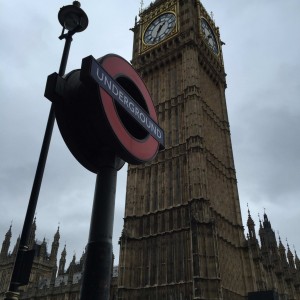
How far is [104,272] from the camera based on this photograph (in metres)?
6.90

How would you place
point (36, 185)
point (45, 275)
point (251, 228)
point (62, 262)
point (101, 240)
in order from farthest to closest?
point (45, 275), point (62, 262), point (251, 228), point (36, 185), point (101, 240)

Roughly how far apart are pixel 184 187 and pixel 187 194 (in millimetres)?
1044

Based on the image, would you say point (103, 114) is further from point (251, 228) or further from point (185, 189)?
point (251, 228)

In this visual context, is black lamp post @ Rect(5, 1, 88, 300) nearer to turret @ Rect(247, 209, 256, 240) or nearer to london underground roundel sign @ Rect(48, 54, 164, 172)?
london underground roundel sign @ Rect(48, 54, 164, 172)

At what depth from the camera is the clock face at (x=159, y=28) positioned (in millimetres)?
51344

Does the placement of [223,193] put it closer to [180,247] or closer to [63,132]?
[180,247]

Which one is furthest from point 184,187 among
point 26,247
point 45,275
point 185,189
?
point 45,275

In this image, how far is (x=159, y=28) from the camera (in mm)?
53000

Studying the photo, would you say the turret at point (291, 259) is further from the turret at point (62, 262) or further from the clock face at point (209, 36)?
the turret at point (62, 262)

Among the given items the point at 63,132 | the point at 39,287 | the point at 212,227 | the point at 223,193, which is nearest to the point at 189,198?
the point at 212,227

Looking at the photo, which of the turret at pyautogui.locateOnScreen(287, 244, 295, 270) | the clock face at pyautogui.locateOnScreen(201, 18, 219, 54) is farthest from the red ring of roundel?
the turret at pyautogui.locateOnScreen(287, 244, 295, 270)

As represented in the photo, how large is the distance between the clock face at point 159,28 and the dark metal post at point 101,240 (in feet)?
151

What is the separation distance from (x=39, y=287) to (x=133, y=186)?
37400 millimetres

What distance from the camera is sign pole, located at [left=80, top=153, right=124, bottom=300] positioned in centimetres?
672
